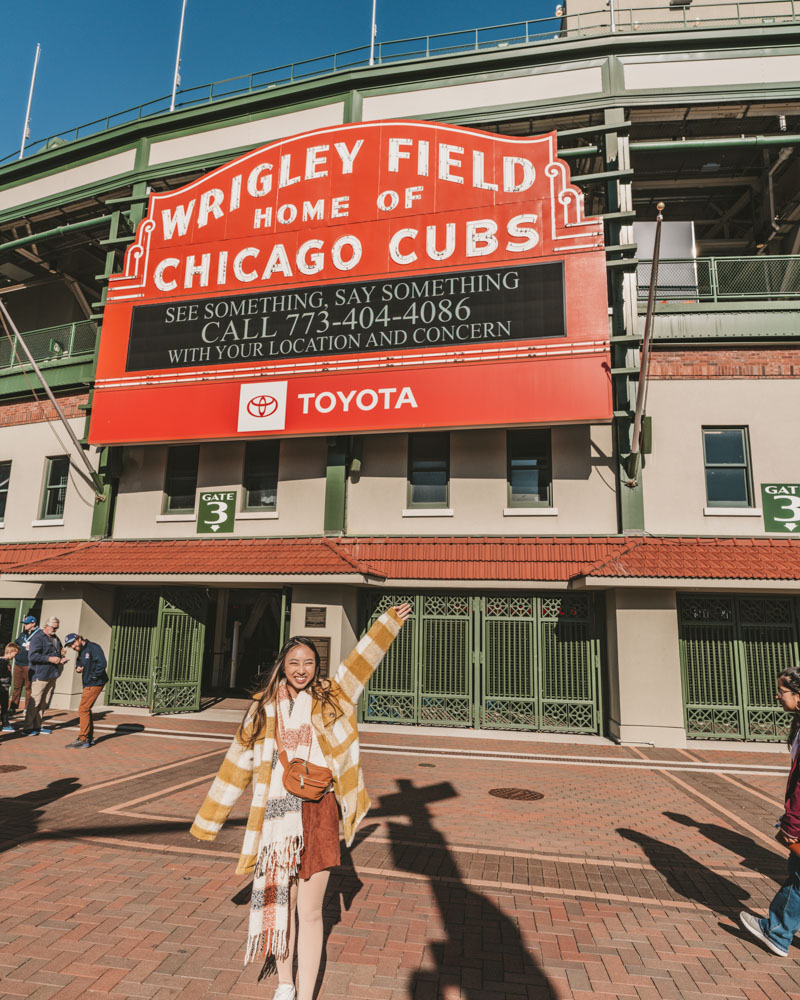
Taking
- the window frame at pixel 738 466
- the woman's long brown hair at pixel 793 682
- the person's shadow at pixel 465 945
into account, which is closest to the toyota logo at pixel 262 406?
the window frame at pixel 738 466

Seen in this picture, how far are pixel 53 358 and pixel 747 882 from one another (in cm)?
2077

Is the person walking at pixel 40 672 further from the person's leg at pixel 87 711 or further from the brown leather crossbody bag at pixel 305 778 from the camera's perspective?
the brown leather crossbody bag at pixel 305 778

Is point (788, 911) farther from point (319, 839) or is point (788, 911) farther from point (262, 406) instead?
point (262, 406)

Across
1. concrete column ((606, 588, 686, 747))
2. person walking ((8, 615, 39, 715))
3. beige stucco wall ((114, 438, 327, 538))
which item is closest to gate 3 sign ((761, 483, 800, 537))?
concrete column ((606, 588, 686, 747))

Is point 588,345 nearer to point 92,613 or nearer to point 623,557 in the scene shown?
point 623,557

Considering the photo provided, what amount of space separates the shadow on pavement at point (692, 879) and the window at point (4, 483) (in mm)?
18209

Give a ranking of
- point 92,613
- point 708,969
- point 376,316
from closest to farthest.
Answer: point 708,969
point 376,316
point 92,613

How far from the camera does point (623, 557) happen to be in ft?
41.5

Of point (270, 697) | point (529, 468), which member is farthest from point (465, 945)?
point (529, 468)

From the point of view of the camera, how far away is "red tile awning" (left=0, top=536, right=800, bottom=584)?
12.3 meters

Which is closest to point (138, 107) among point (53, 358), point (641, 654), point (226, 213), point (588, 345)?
point (226, 213)

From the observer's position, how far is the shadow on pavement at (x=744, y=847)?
6133mm

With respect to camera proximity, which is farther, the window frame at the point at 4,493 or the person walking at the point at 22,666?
the window frame at the point at 4,493

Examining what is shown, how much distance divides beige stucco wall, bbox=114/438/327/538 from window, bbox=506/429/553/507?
445 centimetres
